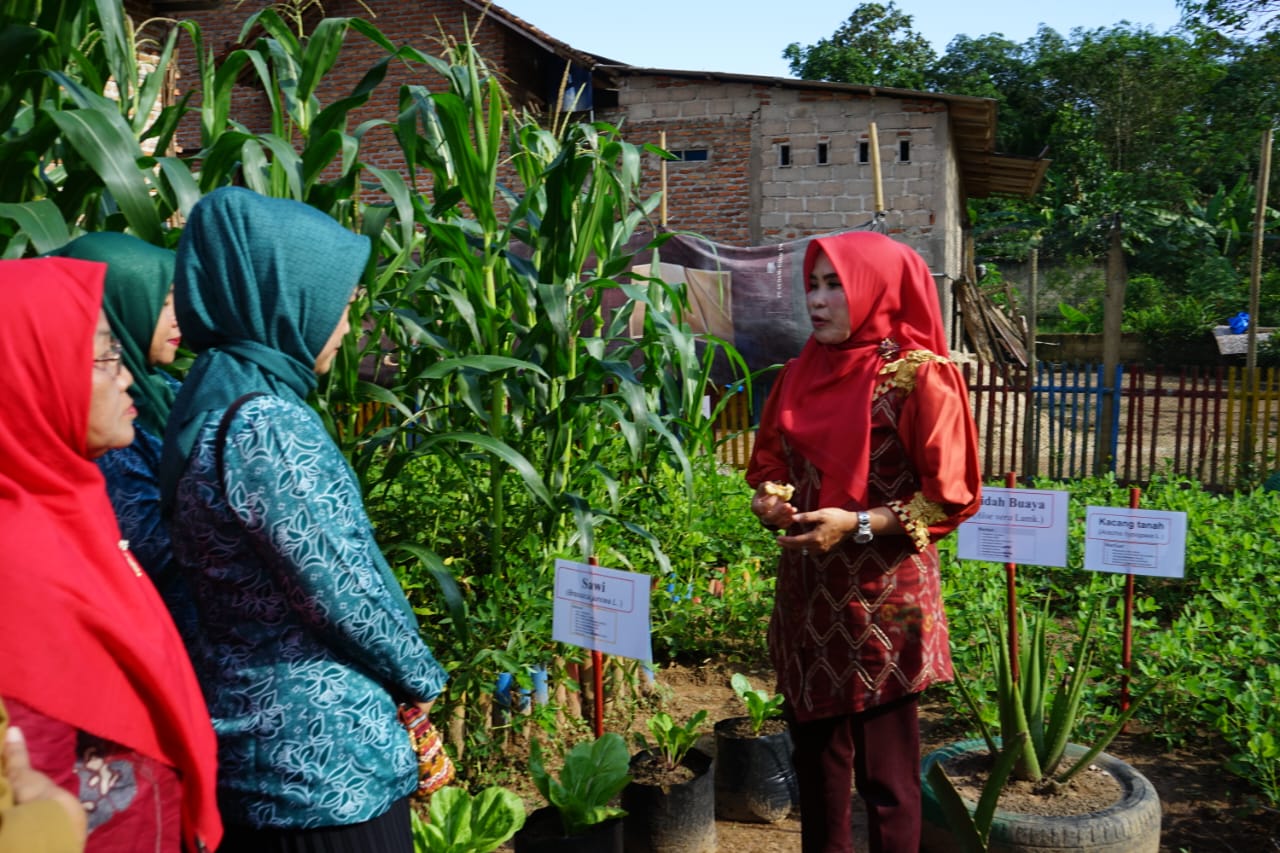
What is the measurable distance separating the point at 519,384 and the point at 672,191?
404 inches

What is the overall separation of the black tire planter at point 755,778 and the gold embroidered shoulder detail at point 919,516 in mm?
A: 1166

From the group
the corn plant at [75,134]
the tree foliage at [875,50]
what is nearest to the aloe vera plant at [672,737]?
the corn plant at [75,134]

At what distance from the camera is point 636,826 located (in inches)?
108

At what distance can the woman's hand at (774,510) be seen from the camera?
225cm

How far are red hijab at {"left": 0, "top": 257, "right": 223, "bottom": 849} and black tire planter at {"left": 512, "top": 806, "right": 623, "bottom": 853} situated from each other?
1.14m

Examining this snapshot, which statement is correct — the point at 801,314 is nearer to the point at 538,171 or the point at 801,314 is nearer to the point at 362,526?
the point at 538,171

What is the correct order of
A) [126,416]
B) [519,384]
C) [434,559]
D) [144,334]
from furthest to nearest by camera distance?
[519,384] → [434,559] → [144,334] → [126,416]

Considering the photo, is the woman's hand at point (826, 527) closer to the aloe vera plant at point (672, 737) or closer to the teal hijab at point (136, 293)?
the aloe vera plant at point (672, 737)

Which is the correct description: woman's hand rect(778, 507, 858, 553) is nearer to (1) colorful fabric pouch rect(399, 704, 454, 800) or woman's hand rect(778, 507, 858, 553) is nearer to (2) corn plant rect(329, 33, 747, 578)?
(2) corn plant rect(329, 33, 747, 578)

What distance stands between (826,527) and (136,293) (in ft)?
4.70

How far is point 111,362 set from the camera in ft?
4.60

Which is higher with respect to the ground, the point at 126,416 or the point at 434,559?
the point at 126,416

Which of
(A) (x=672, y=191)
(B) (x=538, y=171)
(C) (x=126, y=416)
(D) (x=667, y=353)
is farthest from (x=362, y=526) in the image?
(A) (x=672, y=191)

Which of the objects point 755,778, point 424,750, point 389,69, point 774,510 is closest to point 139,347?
point 424,750
